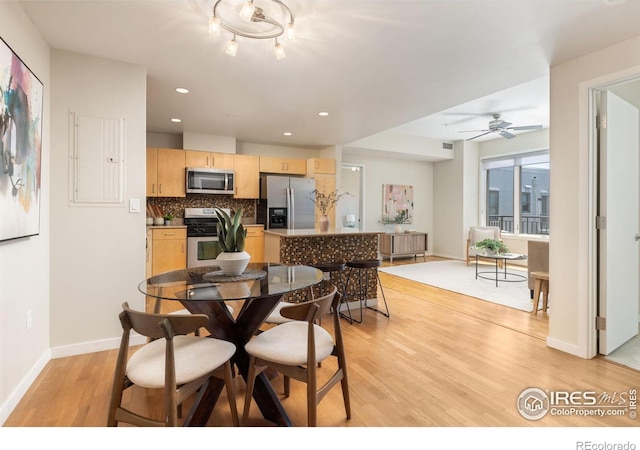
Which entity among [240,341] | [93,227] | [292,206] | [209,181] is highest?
[209,181]

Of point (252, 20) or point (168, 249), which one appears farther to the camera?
point (168, 249)

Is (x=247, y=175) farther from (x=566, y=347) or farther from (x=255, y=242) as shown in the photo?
(x=566, y=347)

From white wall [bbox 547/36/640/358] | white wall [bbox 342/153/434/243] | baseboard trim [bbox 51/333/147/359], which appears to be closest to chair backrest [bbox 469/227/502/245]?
white wall [bbox 342/153/434/243]

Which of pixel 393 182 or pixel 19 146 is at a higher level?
pixel 393 182

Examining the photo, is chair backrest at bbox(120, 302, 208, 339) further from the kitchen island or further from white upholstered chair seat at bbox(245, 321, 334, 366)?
the kitchen island

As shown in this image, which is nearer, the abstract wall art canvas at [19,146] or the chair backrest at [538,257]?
the abstract wall art canvas at [19,146]

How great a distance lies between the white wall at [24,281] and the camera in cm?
180

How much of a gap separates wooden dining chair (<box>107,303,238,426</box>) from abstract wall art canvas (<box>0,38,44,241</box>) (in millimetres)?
976

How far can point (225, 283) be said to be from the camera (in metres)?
1.92

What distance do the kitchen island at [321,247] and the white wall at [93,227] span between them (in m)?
1.33

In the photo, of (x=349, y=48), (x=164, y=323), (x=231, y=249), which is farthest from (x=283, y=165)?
(x=164, y=323)

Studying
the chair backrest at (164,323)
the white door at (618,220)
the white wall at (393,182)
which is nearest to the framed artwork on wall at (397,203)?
the white wall at (393,182)

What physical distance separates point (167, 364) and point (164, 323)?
172 millimetres

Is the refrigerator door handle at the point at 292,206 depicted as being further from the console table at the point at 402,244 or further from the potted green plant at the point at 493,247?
the potted green plant at the point at 493,247
